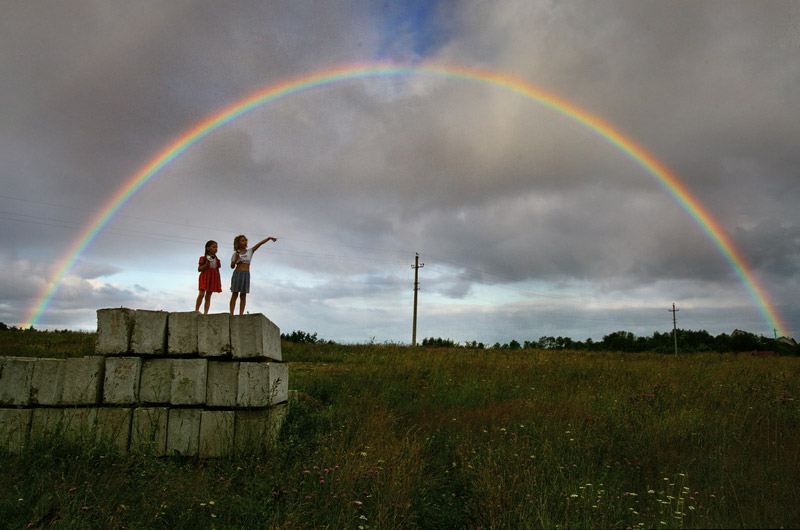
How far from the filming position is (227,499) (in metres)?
4.89

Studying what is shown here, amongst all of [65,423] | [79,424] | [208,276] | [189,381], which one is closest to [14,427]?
[65,423]

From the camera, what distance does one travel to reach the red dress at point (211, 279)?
9.02 metres

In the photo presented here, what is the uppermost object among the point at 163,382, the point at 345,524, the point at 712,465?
the point at 163,382

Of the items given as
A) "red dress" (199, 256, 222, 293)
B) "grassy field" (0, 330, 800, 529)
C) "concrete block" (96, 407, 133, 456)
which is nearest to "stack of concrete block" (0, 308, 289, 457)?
"concrete block" (96, 407, 133, 456)

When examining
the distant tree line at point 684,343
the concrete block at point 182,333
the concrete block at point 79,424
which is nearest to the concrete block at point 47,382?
the concrete block at point 79,424

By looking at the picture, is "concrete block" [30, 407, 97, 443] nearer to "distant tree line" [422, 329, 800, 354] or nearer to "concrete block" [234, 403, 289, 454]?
"concrete block" [234, 403, 289, 454]

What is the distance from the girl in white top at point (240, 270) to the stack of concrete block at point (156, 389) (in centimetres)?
281

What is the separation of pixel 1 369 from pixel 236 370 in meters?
2.91

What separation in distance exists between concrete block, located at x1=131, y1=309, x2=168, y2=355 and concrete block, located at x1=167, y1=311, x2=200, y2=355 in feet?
0.23

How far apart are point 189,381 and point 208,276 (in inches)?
126

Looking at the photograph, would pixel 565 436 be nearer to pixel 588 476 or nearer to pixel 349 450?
pixel 588 476

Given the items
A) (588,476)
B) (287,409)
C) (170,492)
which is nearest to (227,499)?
(170,492)

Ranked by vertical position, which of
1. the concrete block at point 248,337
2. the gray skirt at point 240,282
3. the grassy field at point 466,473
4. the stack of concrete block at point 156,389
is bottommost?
the grassy field at point 466,473

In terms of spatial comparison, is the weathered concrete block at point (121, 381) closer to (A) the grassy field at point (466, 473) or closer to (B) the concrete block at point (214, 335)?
(A) the grassy field at point (466, 473)
